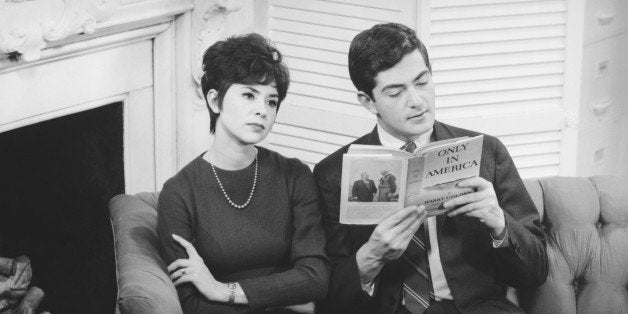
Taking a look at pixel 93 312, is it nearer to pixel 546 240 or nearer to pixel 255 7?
pixel 255 7

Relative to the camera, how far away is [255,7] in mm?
3596

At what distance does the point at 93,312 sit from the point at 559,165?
5.77ft

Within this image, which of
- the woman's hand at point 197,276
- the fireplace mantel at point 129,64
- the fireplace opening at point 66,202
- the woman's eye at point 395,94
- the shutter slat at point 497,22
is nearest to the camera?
the woman's hand at point 197,276

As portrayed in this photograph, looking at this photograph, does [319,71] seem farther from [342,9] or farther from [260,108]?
[260,108]

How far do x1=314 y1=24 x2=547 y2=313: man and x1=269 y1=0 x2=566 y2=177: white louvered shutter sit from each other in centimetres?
92

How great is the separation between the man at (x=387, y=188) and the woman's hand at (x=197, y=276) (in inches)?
17.3

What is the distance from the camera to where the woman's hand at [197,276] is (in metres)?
2.36

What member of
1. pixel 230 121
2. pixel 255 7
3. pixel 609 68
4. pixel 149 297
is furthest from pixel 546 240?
pixel 609 68

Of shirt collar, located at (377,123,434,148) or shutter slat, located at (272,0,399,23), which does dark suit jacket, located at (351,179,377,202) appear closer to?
shirt collar, located at (377,123,434,148)

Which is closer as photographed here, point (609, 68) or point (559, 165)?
point (559, 165)

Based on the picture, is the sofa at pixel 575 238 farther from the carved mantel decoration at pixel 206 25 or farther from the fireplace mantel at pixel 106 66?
the carved mantel decoration at pixel 206 25

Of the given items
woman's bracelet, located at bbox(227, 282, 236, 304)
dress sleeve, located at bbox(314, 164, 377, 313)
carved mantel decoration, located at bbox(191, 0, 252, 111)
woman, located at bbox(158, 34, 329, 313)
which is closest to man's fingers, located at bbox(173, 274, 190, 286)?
woman, located at bbox(158, 34, 329, 313)

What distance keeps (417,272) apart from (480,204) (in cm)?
30

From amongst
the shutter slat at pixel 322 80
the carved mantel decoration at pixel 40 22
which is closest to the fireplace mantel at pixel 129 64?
the carved mantel decoration at pixel 40 22
